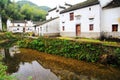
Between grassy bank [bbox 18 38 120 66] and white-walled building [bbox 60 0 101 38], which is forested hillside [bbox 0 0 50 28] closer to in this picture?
white-walled building [bbox 60 0 101 38]

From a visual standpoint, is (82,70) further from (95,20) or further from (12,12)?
(12,12)

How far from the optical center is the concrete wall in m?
21.1

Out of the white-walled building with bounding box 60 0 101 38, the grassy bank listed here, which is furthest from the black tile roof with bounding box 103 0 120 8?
the grassy bank

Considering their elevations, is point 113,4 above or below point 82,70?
above

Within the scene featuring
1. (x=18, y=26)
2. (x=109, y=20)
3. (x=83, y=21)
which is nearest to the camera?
(x=109, y=20)

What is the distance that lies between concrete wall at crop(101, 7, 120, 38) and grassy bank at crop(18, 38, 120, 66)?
742 centimetres

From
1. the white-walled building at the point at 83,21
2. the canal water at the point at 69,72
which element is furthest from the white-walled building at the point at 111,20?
the canal water at the point at 69,72

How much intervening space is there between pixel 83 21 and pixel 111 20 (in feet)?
16.1

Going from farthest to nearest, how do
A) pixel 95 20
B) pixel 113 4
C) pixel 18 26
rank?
pixel 18 26 < pixel 95 20 < pixel 113 4

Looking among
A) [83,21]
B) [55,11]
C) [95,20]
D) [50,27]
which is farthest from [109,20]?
[55,11]

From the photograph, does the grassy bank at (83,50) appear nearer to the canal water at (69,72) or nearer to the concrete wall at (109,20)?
the canal water at (69,72)

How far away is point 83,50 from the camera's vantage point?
15453 millimetres

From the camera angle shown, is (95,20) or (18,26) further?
(18,26)

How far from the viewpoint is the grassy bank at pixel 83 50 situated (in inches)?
522
